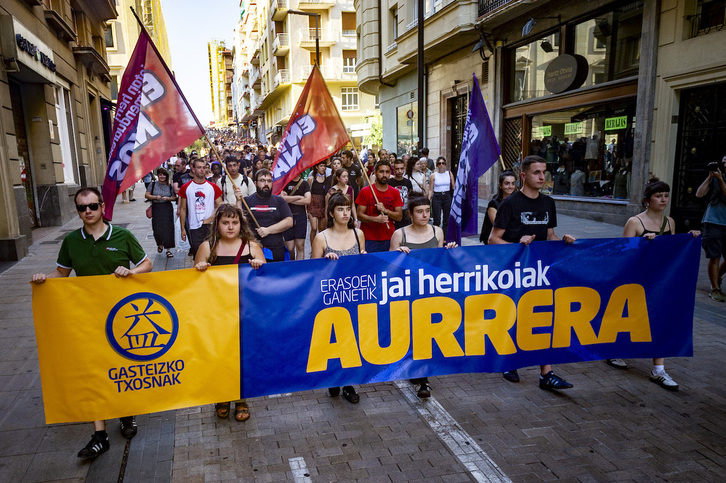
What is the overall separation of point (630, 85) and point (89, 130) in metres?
18.3

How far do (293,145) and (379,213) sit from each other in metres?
1.40

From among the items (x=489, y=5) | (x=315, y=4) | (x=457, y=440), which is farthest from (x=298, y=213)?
(x=315, y=4)

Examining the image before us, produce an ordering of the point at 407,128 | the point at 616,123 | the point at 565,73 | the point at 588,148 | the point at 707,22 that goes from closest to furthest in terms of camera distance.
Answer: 1. the point at 707,22
2. the point at 616,123
3. the point at 588,148
4. the point at 565,73
5. the point at 407,128

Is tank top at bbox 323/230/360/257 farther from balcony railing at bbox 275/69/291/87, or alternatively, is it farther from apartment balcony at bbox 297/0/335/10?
balcony railing at bbox 275/69/291/87

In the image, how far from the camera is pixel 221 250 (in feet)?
13.7

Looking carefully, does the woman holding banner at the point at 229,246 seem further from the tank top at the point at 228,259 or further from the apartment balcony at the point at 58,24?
the apartment balcony at the point at 58,24

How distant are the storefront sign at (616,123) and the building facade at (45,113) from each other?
522 inches

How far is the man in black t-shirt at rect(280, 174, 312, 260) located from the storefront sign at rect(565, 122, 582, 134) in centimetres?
883

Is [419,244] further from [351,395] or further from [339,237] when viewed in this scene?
[351,395]

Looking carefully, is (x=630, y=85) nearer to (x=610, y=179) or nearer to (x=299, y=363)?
(x=610, y=179)

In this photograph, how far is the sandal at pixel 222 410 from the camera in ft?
13.5

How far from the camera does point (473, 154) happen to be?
6.32 meters

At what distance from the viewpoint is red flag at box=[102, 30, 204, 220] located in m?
4.30

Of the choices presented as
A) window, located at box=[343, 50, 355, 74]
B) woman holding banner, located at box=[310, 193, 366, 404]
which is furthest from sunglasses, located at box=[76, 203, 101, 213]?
window, located at box=[343, 50, 355, 74]
